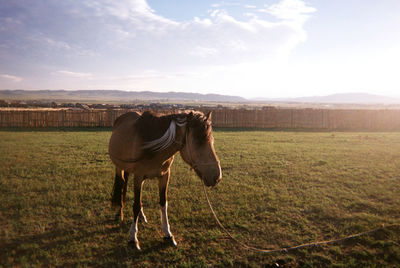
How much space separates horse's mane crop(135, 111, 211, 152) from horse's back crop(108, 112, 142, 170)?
0.14 metres

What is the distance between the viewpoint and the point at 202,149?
3.58 meters

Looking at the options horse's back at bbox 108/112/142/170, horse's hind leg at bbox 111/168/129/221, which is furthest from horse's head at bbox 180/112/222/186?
horse's hind leg at bbox 111/168/129/221

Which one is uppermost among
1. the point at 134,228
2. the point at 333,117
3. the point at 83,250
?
the point at 333,117

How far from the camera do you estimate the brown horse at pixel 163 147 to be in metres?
3.56

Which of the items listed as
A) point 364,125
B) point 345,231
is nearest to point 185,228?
point 345,231

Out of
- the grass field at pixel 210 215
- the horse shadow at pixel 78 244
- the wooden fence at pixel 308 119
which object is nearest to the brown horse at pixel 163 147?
the horse shadow at pixel 78 244

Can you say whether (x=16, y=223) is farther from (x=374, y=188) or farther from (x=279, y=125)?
(x=279, y=125)

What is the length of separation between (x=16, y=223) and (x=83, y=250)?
6.20 ft

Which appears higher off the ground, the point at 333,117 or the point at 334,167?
the point at 333,117

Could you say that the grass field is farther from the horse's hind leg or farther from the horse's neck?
the horse's neck

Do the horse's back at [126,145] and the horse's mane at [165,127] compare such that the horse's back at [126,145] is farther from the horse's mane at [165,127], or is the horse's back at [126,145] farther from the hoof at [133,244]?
the hoof at [133,244]

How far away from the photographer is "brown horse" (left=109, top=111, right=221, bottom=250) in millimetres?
3559

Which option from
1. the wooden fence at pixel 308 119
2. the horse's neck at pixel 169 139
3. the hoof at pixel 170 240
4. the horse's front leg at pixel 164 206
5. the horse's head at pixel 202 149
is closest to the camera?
the horse's head at pixel 202 149

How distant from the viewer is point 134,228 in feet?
13.8
